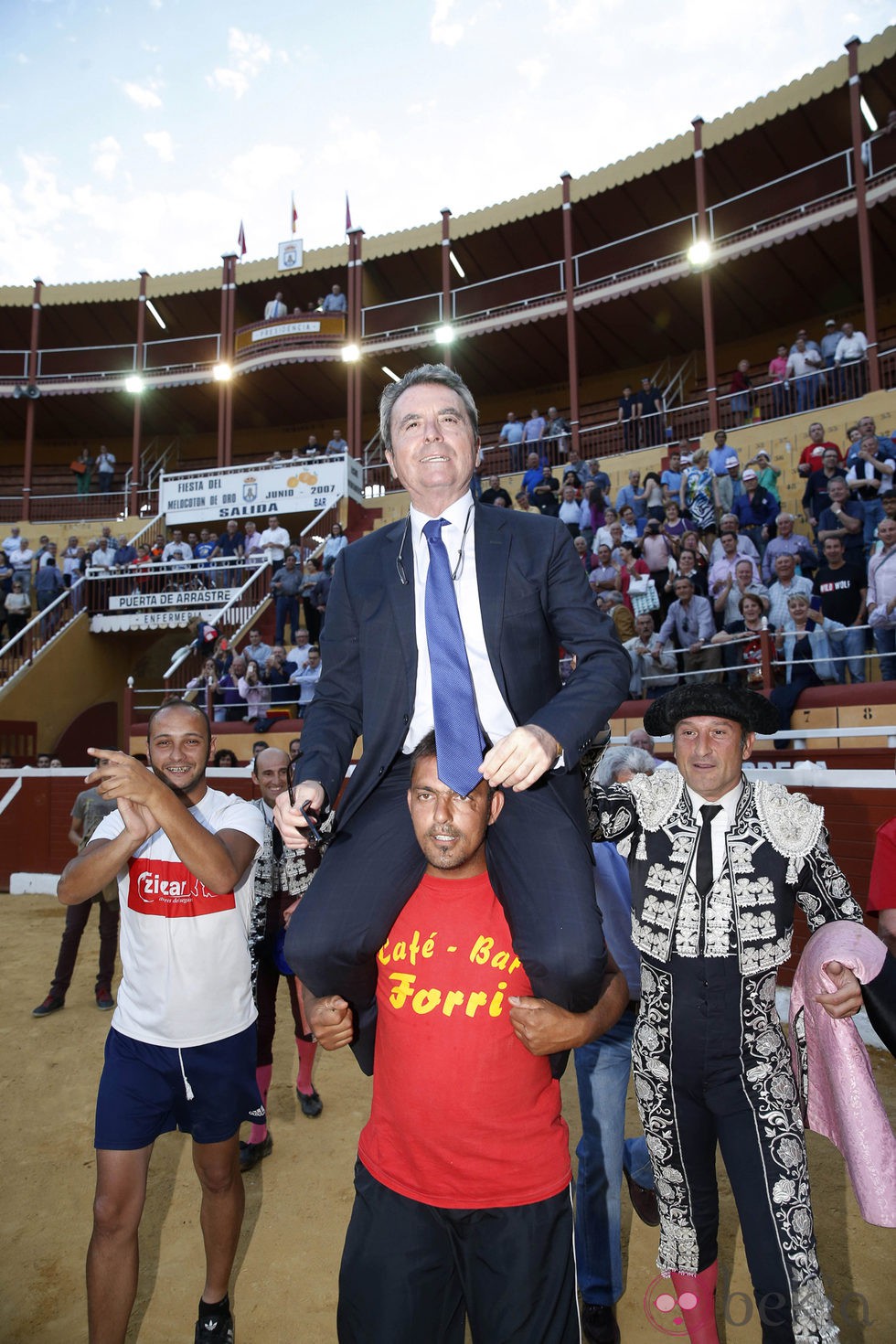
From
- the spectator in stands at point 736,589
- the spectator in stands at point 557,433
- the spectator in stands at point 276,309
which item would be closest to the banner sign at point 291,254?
the spectator in stands at point 276,309

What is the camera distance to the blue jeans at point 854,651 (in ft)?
22.9

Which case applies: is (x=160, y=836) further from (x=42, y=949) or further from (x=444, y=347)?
(x=444, y=347)

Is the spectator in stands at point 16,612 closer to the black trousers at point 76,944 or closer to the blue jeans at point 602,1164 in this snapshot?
the black trousers at point 76,944

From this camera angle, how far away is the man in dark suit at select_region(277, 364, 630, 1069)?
1.70 metres

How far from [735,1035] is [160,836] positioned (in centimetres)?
186

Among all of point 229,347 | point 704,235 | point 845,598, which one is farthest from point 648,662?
point 229,347

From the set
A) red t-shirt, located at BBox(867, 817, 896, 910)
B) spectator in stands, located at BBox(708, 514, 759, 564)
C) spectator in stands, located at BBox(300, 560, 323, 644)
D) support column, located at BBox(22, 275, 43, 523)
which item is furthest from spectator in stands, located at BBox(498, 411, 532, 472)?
red t-shirt, located at BBox(867, 817, 896, 910)

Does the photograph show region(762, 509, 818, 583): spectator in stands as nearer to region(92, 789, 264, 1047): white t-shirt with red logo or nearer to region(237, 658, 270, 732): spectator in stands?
region(237, 658, 270, 732): spectator in stands

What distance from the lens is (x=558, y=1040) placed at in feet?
5.71

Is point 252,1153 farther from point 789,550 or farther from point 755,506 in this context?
point 755,506

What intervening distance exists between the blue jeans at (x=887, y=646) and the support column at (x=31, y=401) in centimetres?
2044

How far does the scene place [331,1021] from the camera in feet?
6.01

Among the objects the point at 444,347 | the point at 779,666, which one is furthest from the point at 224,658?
the point at 444,347

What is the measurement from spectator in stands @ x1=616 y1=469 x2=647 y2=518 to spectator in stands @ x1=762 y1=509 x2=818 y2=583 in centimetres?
270
